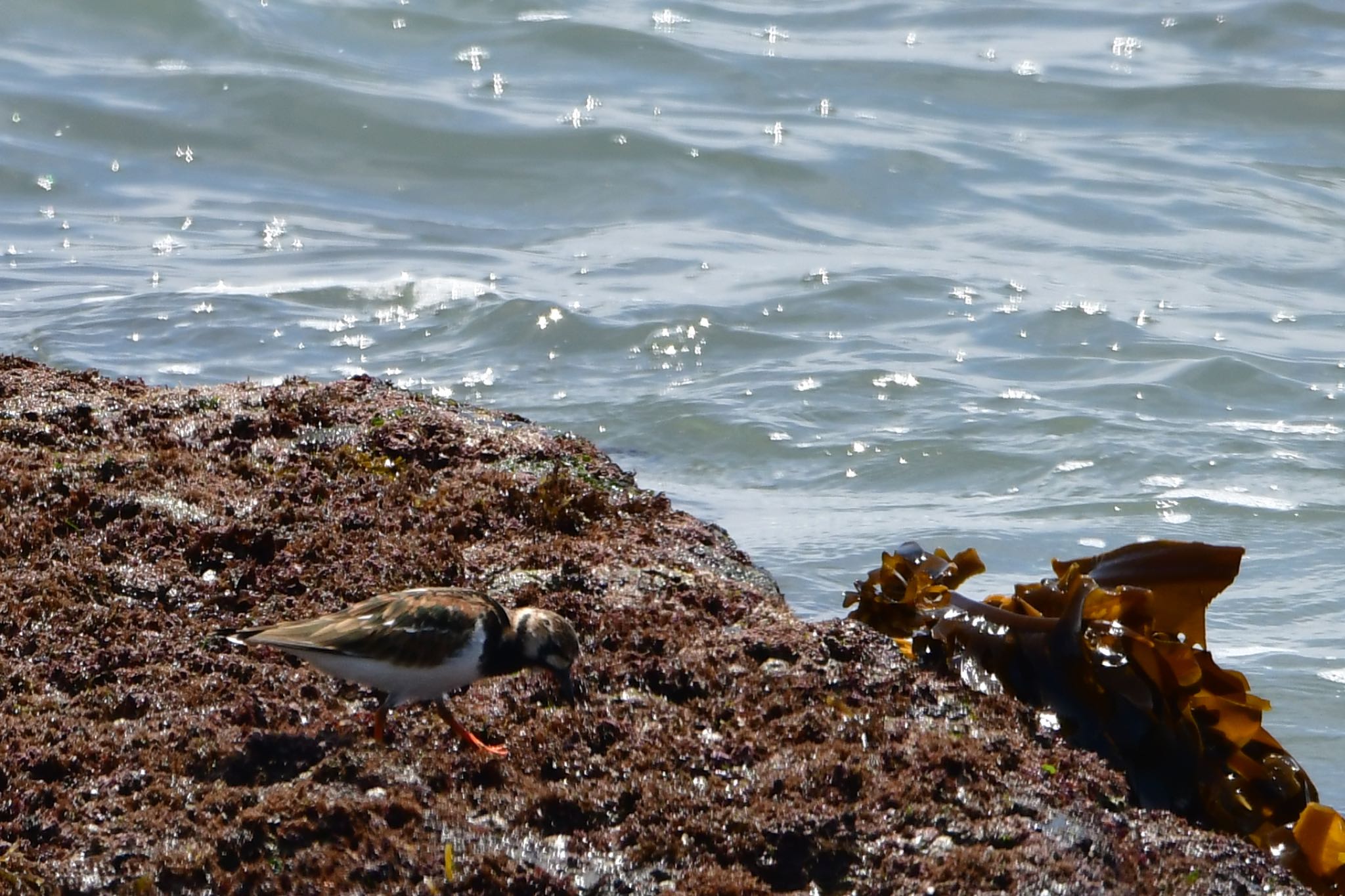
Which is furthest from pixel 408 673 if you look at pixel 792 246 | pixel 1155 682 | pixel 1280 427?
pixel 792 246

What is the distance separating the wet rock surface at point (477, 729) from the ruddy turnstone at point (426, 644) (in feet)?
0.30

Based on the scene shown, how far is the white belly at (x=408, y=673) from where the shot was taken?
3.24 meters

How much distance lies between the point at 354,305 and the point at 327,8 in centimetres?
766

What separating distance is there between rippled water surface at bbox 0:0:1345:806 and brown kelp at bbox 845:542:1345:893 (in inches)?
47.7

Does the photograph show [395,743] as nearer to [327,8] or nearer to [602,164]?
[602,164]

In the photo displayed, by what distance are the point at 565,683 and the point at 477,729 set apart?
23 cm

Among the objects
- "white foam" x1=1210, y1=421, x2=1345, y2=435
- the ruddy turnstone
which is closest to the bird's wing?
the ruddy turnstone

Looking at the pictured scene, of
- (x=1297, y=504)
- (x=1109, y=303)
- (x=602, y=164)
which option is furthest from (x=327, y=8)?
(x=1297, y=504)

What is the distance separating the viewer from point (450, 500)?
4.47 m

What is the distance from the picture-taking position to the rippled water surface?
295 inches

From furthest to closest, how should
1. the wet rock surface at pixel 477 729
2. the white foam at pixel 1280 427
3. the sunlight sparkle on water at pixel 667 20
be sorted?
the sunlight sparkle on water at pixel 667 20
the white foam at pixel 1280 427
the wet rock surface at pixel 477 729

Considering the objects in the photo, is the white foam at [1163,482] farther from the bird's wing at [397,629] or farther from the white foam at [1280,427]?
the bird's wing at [397,629]

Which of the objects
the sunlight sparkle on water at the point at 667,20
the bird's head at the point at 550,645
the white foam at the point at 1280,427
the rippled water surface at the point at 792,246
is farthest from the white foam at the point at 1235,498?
the sunlight sparkle on water at the point at 667,20

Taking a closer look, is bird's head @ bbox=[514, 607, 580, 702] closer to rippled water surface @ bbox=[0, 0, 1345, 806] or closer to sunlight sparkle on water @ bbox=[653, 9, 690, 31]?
rippled water surface @ bbox=[0, 0, 1345, 806]
